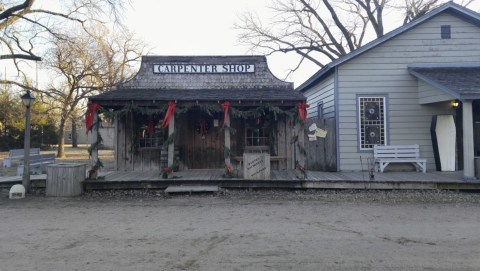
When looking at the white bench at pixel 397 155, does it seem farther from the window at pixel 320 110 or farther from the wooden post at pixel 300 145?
the window at pixel 320 110

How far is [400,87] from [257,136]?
5290 millimetres

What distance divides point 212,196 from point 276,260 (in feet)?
16.9

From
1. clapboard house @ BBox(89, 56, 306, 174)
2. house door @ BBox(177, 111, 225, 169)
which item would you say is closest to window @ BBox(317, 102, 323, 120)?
clapboard house @ BBox(89, 56, 306, 174)

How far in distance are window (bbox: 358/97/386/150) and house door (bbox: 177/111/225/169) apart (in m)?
5.01

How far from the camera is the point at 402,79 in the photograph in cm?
1194

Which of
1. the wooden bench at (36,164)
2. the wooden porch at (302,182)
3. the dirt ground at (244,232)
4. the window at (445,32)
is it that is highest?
the window at (445,32)

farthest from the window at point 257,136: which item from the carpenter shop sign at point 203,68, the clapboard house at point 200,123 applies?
the carpenter shop sign at point 203,68

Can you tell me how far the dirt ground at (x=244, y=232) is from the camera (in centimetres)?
452

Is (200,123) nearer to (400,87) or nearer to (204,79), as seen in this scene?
(204,79)

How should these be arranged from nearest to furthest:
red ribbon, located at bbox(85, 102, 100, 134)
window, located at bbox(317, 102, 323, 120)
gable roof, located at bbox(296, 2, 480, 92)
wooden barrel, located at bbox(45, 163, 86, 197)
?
1. wooden barrel, located at bbox(45, 163, 86, 197)
2. red ribbon, located at bbox(85, 102, 100, 134)
3. gable roof, located at bbox(296, 2, 480, 92)
4. window, located at bbox(317, 102, 323, 120)

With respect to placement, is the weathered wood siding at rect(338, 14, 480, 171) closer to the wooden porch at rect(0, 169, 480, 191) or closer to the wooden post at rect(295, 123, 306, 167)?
the wooden porch at rect(0, 169, 480, 191)

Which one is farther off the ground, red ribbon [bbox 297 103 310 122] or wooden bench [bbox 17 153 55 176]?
red ribbon [bbox 297 103 310 122]

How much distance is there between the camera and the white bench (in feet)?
37.7

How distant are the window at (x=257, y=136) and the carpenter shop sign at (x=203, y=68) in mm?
2191
